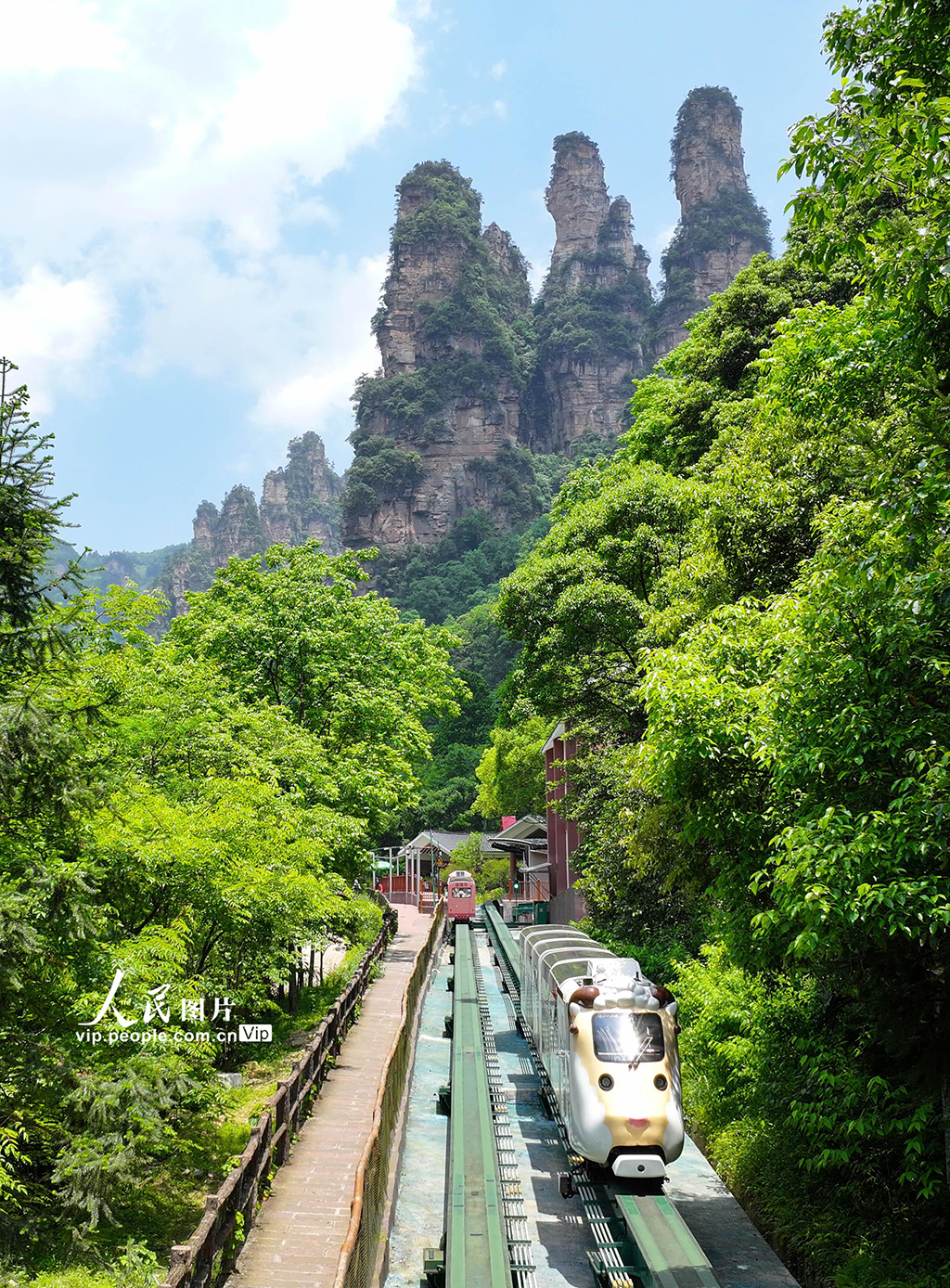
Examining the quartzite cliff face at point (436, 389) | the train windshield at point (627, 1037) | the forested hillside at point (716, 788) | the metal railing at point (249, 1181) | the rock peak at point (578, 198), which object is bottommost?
the metal railing at point (249, 1181)

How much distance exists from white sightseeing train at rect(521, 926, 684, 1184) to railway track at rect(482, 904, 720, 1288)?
37cm

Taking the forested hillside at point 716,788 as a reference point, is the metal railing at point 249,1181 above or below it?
below

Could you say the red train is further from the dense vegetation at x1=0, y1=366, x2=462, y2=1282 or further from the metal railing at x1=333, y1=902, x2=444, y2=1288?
the metal railing at x1=333, y1=902, x2=444, y2=1288

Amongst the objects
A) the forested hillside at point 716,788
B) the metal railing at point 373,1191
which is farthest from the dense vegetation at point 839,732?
the metal railing at point 373,1191

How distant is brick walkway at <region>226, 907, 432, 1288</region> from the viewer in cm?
1044

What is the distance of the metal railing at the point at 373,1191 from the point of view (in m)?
7.84

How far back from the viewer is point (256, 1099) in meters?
17.2

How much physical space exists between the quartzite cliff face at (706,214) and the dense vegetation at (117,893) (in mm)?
132753

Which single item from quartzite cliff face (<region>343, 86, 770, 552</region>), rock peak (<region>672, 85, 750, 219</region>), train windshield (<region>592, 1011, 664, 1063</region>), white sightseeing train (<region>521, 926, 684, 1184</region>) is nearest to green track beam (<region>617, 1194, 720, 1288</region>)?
white sightseeing train (<region>521, 926, 684, 1184</region>)

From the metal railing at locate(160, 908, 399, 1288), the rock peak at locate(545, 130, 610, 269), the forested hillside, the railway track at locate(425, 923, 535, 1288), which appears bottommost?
the railway track at locate(425, 923, 535, 1288)

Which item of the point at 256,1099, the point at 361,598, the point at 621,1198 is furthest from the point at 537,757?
the point at 621,1198

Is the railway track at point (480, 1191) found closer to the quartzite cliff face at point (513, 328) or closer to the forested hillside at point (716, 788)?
the forested hillside at point (716, 788)

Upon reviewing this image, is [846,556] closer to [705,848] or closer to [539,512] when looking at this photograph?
[705,848]

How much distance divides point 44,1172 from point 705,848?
9.05m
